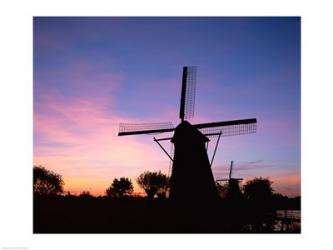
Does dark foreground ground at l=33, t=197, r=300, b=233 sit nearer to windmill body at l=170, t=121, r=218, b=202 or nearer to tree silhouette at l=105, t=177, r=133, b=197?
windmill body at l=170, t=121, r=218, b=202

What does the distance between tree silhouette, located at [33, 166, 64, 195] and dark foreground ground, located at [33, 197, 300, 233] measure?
39.9m

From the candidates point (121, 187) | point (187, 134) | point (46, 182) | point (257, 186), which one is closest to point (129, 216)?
point (187, 134)

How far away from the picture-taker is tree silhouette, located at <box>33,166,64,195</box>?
53463 millimetres

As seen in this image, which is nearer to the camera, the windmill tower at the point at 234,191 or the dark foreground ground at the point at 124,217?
the dark foreground ground at the point at 124,217

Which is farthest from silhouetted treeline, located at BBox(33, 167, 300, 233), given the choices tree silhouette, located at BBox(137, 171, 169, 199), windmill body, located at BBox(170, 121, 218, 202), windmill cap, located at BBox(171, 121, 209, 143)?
tree silhouette, located at BBox(137, 171, 169, 199)

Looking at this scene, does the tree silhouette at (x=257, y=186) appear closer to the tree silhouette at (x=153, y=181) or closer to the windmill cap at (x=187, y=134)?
the tree silhouette at (x=153, y=181)

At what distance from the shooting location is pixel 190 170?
1320 cm

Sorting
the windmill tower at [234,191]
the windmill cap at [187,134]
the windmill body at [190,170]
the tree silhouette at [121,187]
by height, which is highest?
the windmill cap at [187,134]

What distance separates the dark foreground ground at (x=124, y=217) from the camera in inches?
475

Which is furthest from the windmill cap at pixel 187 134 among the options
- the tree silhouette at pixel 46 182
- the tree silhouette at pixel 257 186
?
the tree silhouette at pixel 46 182

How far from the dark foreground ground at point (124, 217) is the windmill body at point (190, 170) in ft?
1.26

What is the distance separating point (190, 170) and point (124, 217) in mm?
3037

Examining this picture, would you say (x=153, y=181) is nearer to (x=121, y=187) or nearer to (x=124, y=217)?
(x=121, y=187)
